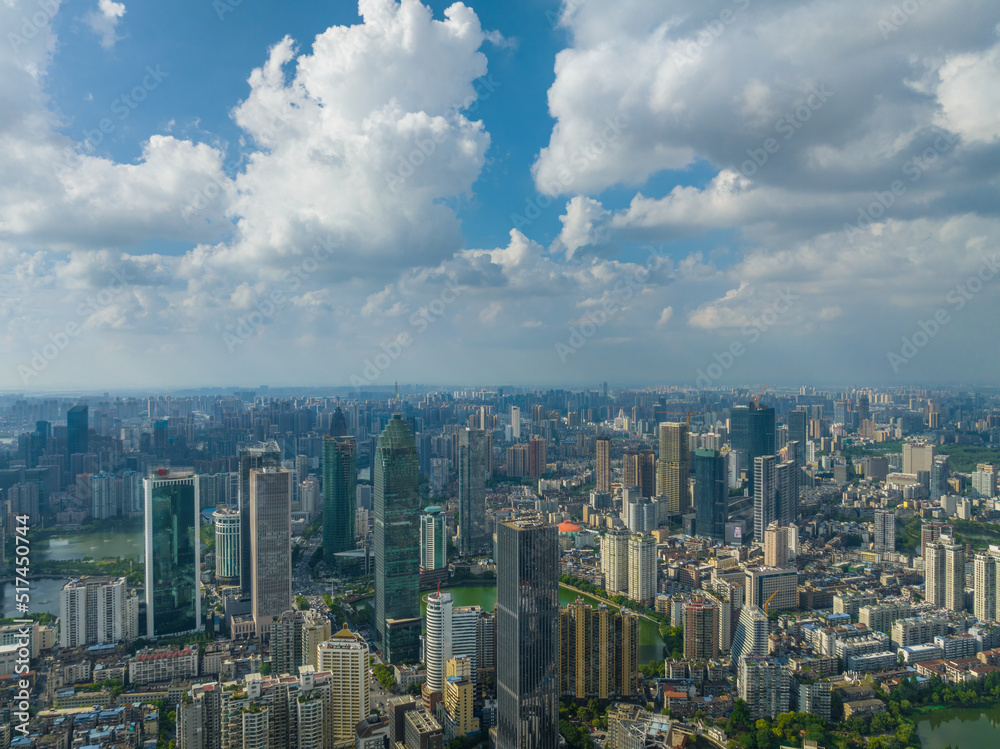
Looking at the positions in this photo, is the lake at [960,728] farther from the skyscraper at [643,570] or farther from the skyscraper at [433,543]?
the skyscraper at [433,543]

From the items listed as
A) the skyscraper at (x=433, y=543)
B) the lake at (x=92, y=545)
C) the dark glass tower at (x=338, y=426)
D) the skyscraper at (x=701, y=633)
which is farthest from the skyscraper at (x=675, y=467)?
the lake at (x=92, y=545)

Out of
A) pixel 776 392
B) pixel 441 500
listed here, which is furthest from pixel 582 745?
pixel 776 392

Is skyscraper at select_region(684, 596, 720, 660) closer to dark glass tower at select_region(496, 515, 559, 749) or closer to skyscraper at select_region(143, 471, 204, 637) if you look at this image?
dark glass tower at select_region(496, 515, 559, 749)

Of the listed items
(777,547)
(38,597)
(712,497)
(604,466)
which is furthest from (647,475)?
(38,597)

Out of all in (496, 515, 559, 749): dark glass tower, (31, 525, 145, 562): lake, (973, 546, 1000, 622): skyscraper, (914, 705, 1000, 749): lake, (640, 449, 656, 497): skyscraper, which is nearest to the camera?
(496, 515, 559, 749): dark glass tower

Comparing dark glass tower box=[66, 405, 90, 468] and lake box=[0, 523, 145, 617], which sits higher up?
dark glass tower box=[66, 405, 90, 468]

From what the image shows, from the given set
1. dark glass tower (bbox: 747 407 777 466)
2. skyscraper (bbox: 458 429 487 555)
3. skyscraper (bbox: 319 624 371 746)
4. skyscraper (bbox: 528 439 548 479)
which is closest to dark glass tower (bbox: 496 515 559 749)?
skyscraper (bbox: 319 624 371 746)

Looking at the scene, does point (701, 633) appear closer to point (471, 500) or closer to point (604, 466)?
point (471, 500)
